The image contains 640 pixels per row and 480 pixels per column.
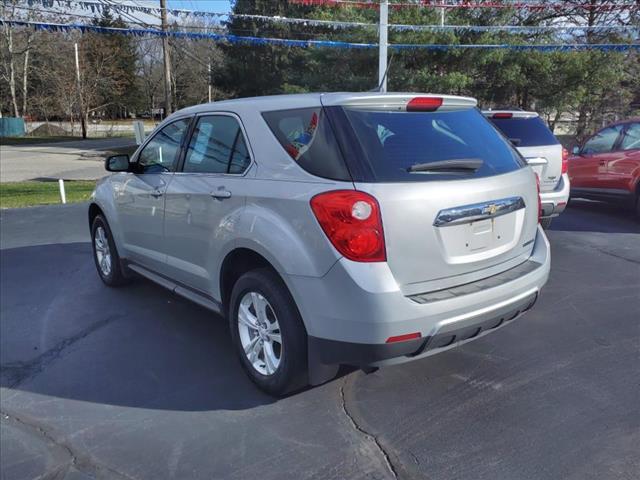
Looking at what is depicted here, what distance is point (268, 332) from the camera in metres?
3.30

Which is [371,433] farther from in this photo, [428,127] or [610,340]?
[610,340]

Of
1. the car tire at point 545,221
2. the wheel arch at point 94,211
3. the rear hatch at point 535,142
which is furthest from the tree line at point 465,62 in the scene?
the car tire at point 545,221

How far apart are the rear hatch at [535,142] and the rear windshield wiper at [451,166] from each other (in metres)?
3.78

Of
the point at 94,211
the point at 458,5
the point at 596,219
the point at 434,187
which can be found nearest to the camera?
the point at 434,187

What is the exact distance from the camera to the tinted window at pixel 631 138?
830 centimetres

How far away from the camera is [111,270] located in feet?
18.1

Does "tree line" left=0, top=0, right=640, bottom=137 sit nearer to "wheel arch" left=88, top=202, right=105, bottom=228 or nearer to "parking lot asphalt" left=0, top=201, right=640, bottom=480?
"wheel arch" left=88, top=202, right=105, bottom=228

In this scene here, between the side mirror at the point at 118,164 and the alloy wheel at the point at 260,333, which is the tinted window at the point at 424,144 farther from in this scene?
the side mirror at the point at 118,164

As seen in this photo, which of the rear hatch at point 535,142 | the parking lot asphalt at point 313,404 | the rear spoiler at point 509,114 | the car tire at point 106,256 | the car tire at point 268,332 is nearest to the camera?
the parking lot asphalt at point 313,404

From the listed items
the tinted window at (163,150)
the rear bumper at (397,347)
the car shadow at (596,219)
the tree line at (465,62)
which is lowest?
the car shadow at (596,219)

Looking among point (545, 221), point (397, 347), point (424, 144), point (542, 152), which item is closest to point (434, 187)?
point (424, 144)

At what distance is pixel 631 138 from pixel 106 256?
7715mm

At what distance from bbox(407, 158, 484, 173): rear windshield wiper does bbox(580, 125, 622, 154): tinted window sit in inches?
265

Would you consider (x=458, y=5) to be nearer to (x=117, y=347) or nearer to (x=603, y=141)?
(x=603, y=141)
